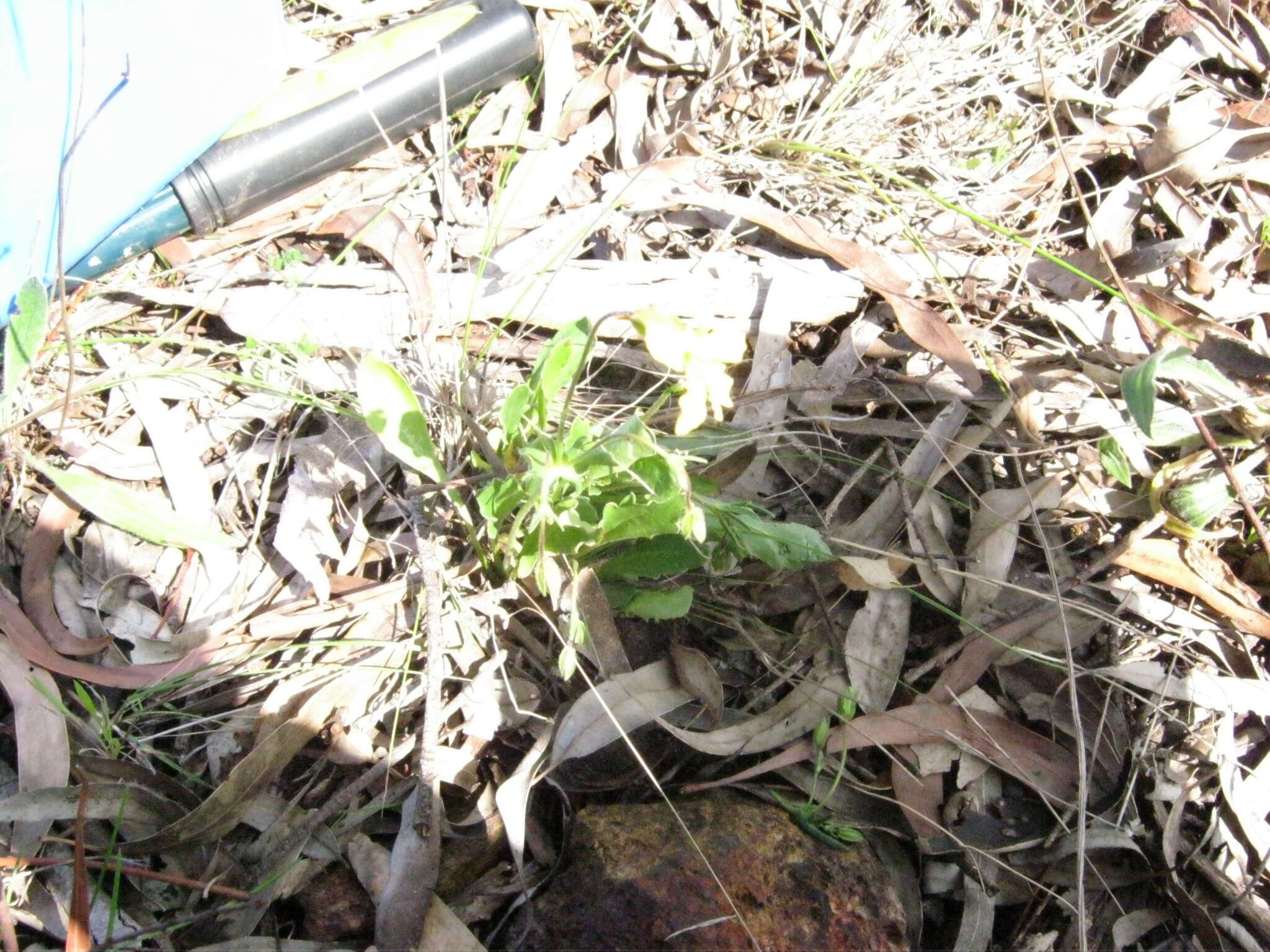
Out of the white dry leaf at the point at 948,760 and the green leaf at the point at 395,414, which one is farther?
the white dry leaf at the point at 948,760

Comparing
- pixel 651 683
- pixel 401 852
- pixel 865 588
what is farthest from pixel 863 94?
pixel 401 852

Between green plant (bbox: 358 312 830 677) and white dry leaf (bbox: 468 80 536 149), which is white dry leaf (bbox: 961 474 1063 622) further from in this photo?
white dry leaf (bbox: 468 80 536 149)

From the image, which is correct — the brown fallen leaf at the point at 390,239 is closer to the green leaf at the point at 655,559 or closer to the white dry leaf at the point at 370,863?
the green leaf at the point at 655,559

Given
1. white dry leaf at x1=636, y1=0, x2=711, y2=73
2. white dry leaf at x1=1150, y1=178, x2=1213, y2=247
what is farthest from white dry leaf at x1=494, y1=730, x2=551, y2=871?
white dry leaf at x1=1150, y1=178, x2=1213, y2=247

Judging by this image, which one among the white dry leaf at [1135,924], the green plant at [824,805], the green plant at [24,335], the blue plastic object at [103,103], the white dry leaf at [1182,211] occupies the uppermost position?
the blue plastic object at [103,103]

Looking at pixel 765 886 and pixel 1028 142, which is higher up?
pixel 1028 142

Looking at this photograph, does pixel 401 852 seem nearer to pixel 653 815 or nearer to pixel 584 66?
pixel 653 815

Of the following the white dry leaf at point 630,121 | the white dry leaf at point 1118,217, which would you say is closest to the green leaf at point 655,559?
the white dry leaf at point 630,121
